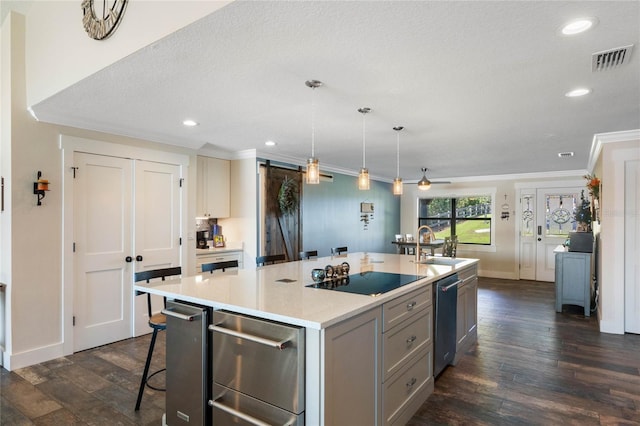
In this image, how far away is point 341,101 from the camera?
2961 millimetres

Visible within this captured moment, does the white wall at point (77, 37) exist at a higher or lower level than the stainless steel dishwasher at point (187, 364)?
higher

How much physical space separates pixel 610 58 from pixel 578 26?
59 cm

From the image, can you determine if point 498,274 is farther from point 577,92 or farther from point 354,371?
point 354,371

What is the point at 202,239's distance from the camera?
17.2 feet

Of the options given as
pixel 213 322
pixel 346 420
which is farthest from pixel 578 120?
pixel 213 322

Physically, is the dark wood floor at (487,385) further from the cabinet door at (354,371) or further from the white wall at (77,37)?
the white wall at (77,37)

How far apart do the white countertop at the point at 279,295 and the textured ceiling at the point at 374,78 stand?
→ 141 centimetres

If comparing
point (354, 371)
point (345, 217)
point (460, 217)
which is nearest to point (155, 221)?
point (354, 371)

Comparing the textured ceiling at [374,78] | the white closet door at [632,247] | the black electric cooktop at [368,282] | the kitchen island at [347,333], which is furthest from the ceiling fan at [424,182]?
the black electric cooktop at [368,282]

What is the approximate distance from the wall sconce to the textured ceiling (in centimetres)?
57

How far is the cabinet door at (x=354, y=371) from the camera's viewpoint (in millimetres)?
1635

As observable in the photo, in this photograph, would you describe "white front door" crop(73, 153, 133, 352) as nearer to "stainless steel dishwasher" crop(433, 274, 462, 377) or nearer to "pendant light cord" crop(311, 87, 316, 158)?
"pendant light cord" crop(311, 87, 316, 158)

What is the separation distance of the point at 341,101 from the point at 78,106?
7.54 ft

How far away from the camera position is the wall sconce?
3215mm
